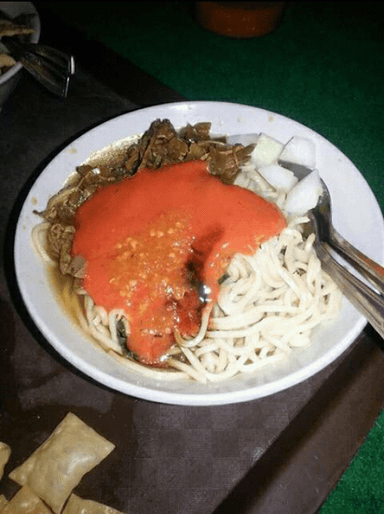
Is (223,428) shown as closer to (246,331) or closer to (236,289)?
(246,331)

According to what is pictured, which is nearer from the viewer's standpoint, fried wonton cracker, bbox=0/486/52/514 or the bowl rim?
fried wonton cracker, bbox=0/486/52/514

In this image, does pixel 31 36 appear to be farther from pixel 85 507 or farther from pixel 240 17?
pixel 85 507

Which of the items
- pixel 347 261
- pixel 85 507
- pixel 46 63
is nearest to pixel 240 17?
pixel 46 63

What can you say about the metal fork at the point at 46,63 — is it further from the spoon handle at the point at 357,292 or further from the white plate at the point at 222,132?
the spoon handle at the point at 357,292

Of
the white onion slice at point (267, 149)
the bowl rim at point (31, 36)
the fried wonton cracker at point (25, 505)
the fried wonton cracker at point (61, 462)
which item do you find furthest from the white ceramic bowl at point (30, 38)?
the fried wonton cracker at point (25, 505)

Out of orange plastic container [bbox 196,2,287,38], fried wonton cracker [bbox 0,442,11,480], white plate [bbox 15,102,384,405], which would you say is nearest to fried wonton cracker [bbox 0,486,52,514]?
fried wonton cracker [bbox 0,442,11,480]

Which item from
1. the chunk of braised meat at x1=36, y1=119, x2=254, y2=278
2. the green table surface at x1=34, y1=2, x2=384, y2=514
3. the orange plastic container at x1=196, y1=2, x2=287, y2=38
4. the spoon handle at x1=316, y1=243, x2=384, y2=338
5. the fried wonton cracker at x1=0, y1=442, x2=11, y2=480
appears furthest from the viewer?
the orange plastic container at x1=196, y1=2, x2=287, y2=38

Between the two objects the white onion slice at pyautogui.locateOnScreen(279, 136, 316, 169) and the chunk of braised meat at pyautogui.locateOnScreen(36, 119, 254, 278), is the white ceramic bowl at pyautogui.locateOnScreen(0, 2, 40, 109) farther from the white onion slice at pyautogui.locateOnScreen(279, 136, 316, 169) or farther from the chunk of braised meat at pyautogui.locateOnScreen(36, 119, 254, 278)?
the white onion slice at pyautogui.locateOnScreen(279, 136, 316, 169)
